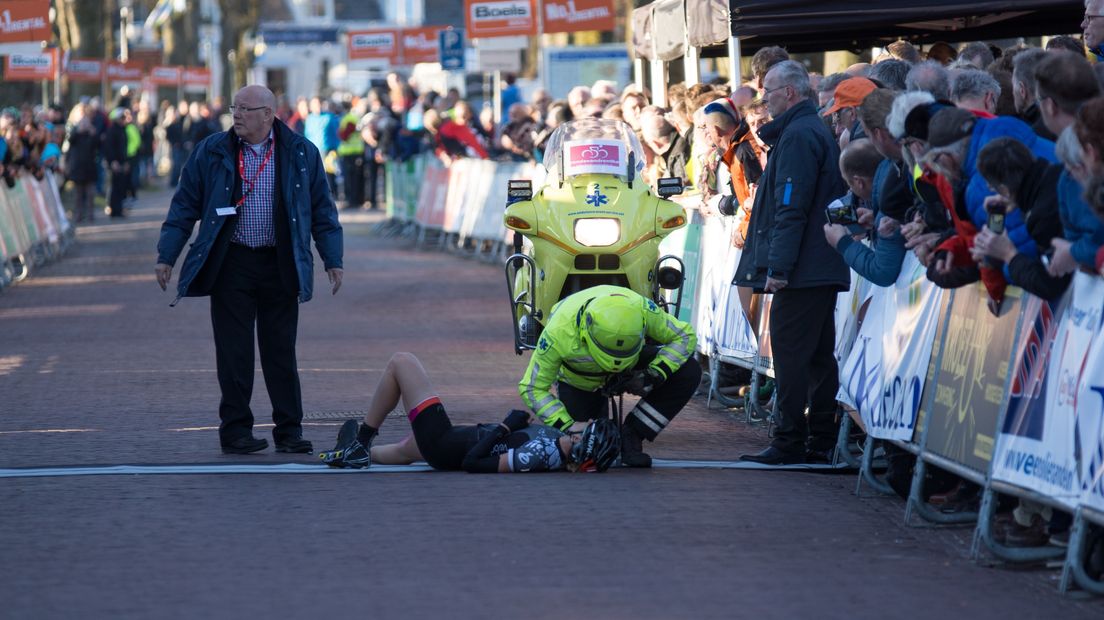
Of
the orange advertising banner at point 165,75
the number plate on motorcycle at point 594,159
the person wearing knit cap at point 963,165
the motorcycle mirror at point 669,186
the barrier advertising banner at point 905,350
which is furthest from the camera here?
the orange advertising banner at point 165,75

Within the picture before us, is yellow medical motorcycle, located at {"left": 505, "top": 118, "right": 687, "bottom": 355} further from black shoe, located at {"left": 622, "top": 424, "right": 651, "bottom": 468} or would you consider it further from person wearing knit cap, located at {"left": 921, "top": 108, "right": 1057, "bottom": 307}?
person wearing knit cap, located at {"left": 921, "top": 108, "right": 1057, "bottom": 307}

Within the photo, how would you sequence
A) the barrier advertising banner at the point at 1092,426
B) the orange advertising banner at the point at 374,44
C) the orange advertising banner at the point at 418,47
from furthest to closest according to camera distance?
the orange advertising banner at the point at 374,44 < the orange advertising banner at the point at 418,47 < the barrier advertising banner at the point at 1092,426

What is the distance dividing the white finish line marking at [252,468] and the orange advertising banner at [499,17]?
21.5 metres

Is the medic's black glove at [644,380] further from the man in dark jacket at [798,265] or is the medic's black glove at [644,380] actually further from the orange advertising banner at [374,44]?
the orange advertising banner at [374,44]

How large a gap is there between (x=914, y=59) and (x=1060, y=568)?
6.12 metres

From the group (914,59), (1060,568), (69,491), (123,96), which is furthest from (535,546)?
(123,96)

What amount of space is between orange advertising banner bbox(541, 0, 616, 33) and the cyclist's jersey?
22.8 metres

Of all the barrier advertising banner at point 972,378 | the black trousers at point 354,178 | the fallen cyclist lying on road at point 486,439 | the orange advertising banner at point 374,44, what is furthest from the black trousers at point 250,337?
the orange advertising banner at point 374,44

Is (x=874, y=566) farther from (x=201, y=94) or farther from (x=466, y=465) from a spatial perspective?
(x=201, y=94)

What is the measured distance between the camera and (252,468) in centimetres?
990

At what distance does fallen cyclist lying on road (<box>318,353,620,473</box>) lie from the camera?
9.49 meters

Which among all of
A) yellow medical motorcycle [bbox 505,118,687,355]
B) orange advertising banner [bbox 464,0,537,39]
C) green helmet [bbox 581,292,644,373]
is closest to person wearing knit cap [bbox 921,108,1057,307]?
green helmet [bbox 581,292,644,373]

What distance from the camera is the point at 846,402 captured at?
9539mm

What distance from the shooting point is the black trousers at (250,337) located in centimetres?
1056
